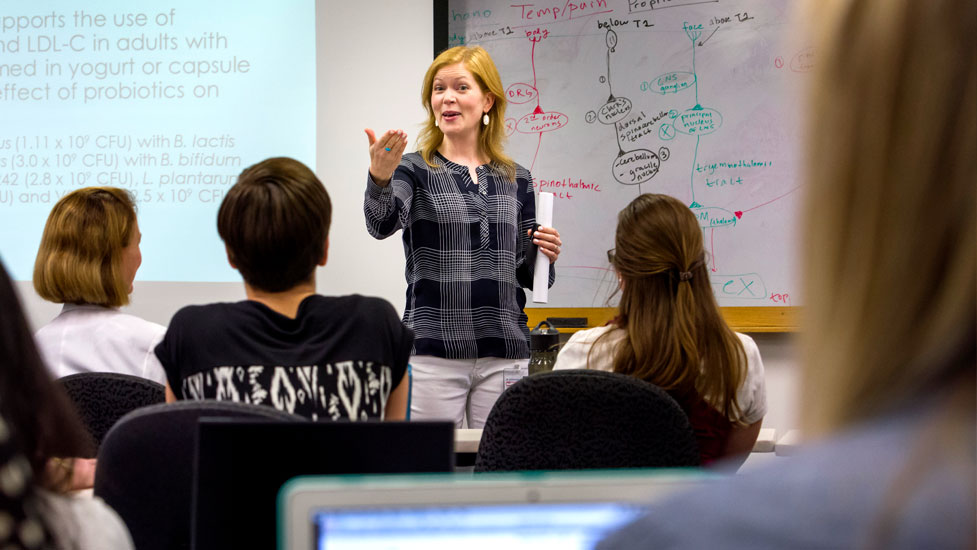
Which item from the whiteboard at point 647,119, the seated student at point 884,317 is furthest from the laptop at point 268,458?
the whiteboard at point 647,119

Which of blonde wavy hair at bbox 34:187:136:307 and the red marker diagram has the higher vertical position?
the red marker diagram

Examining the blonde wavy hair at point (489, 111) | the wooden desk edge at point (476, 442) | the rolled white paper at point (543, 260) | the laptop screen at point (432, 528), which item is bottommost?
the wooden desk edge at point (476, 442)

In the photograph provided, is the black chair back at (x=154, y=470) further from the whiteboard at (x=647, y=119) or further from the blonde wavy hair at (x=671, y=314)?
the whiteboard at (x=647, y=119)

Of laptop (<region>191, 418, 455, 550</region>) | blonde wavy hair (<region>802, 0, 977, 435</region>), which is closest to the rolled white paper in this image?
laptop (<region>191, 418, 455, 550</region>)

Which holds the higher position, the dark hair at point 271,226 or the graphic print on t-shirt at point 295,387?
the dark hair at point 271,226

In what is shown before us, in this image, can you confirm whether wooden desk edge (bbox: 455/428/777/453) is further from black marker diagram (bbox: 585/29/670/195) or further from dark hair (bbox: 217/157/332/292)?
black marker diagram (bbox: 585/29/670/195)

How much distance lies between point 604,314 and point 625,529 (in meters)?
3.40

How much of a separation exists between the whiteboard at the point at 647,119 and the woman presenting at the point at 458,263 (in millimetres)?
945

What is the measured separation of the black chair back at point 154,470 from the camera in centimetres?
114

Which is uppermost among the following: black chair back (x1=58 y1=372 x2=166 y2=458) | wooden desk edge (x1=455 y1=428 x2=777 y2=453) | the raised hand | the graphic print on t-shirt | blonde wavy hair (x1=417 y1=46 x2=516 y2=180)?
blonde wavy hair (x1=417 y1=46 x2=516 y2=180)

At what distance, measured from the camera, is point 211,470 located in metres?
0.89

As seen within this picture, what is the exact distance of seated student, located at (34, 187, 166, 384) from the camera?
7.16 ft

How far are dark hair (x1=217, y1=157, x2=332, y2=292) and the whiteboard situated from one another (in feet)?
7.64

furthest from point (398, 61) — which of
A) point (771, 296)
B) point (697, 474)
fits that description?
point (697, 474)
